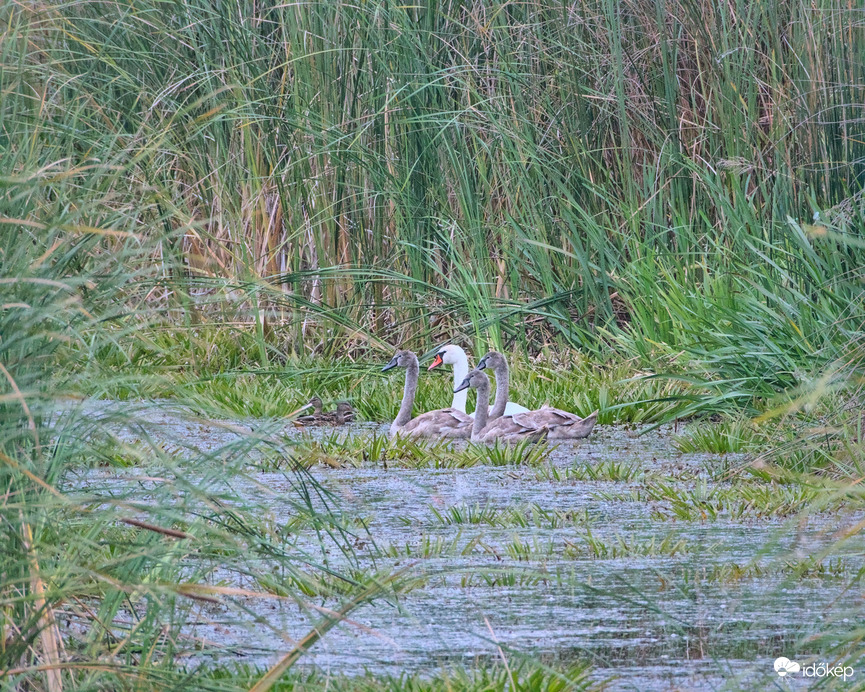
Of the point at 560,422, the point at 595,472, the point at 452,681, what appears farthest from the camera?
the point at 560,422

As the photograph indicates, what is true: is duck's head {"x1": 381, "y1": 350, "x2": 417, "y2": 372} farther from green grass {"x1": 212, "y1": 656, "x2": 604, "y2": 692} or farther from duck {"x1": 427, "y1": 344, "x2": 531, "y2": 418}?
green grass {"x1": 212, "y1": 656, "x2": 604, "y2": 692}

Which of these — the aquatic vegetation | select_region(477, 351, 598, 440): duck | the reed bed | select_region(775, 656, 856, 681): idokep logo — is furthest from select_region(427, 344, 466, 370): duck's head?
select_region(775, 656, 856, 681): idokep logo

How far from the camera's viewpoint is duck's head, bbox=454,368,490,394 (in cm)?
780

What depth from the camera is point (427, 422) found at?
7578 mm

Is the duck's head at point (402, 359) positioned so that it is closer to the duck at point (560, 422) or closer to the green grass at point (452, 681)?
the duck at point (560, 422)

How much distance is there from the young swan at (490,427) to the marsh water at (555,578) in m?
0.66

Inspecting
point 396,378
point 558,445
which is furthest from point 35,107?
point 396,378

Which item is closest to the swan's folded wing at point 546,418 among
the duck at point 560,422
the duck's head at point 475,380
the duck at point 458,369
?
the duck at point 560,422

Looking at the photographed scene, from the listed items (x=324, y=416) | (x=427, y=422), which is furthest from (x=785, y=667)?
(x=324, y=416)

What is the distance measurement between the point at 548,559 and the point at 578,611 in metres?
0.56

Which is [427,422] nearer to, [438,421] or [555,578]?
[438,421]

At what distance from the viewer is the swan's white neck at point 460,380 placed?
26.8 feet

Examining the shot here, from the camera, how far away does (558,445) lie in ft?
23.6

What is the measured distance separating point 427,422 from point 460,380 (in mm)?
765
